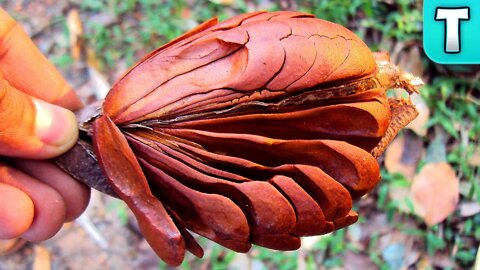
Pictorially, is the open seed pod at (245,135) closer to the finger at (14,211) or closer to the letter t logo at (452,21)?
the finger at (14,211)

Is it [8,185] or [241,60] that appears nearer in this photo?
[241,60]

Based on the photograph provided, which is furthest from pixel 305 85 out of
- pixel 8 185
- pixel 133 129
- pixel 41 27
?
pixel 41 27

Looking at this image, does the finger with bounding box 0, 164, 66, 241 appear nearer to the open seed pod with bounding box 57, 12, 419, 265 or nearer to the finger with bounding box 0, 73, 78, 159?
the finger with bounding box 0, 73, 78, 159

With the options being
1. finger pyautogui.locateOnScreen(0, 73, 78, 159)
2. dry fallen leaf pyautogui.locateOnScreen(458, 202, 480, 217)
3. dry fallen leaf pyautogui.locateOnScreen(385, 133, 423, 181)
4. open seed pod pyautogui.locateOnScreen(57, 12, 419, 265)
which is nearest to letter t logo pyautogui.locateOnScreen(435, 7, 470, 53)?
dry fallen leaf pyautogui.locateOnScreen(385, 133, 423, 181)

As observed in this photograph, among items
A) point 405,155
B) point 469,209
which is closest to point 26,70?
point 405,155

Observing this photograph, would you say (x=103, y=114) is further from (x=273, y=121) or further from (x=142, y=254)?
(x=142, y=254)

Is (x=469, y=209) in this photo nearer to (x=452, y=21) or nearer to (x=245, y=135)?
(x=452, y=21)
